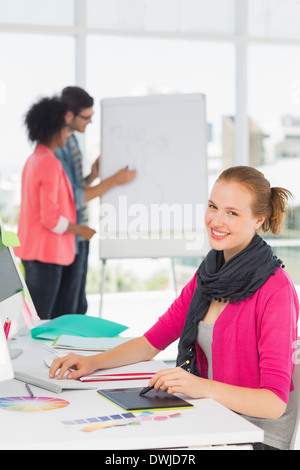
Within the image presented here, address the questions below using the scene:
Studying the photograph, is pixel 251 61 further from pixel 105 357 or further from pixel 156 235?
pixel 105 357

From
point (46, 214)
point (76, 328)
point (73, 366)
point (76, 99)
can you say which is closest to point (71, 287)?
point (46, 214)

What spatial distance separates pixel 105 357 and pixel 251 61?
3579mm

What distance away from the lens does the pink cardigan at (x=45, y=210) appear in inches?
139

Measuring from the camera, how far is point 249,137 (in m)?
4.87

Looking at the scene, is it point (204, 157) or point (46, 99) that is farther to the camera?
point (204, 157)

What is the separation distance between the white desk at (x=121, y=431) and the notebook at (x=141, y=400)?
2 cm

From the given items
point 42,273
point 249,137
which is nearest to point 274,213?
point 42,273

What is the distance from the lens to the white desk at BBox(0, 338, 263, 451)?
43.0 inches

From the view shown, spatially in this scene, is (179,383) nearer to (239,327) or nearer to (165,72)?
(239,327)

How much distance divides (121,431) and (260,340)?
0.48 m

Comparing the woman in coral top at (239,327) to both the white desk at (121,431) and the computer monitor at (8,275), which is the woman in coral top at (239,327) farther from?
the computer monitor at (8,275)

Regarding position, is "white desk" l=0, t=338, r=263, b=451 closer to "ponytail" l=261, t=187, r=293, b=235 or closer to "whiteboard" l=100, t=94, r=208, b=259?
"ponytail" l=261, t=187, r=293, b=235

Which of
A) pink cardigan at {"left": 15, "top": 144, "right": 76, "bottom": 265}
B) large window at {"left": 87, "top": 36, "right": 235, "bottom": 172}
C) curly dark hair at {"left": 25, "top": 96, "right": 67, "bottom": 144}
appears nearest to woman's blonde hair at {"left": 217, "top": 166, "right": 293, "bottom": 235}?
pink cardigan at {"left": 15, "top": 144, "right": 76, "bottom": 265}

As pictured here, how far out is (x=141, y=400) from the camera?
1.35 metres
